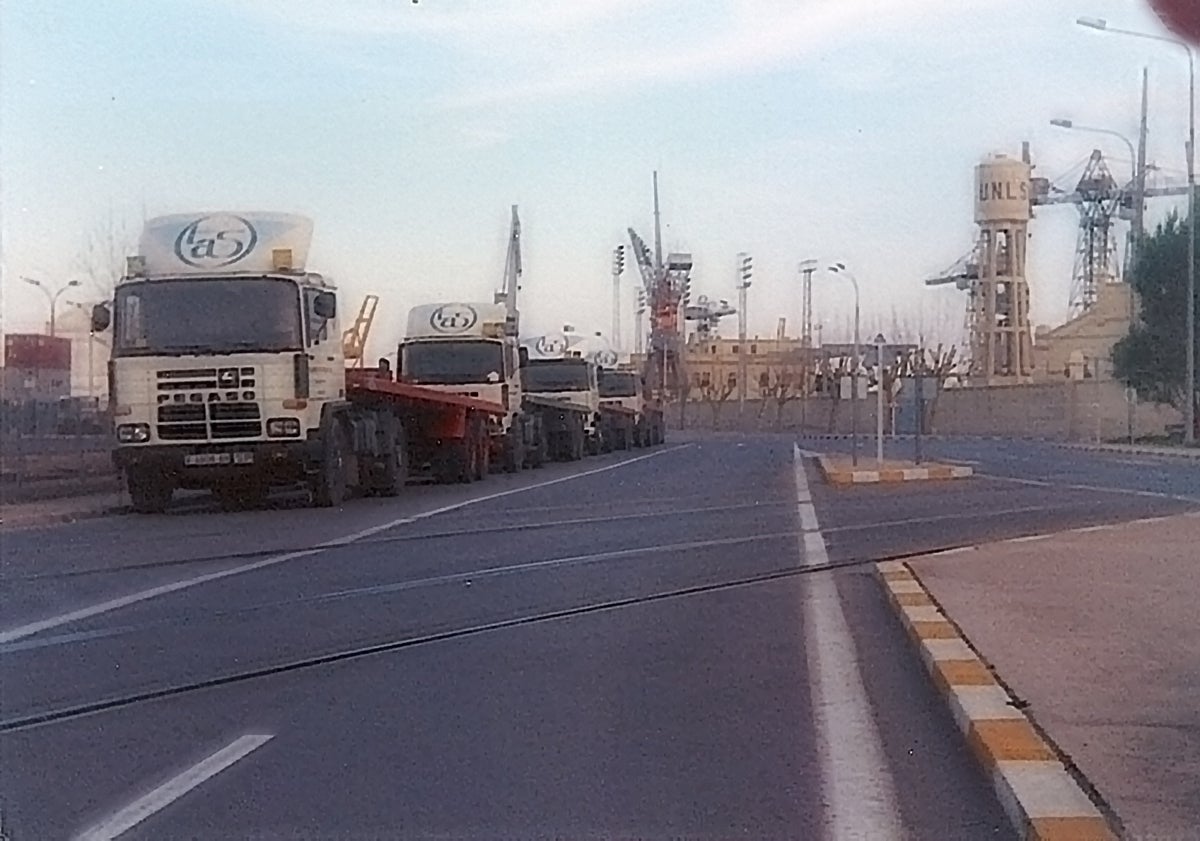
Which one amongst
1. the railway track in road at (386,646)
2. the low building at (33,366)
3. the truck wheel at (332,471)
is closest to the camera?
the railway track in road at (386,646)

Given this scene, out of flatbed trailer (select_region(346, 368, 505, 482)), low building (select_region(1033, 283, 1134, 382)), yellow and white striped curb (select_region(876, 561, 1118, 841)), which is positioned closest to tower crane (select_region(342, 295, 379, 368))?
flatbed trailer (select_region(346, 368, 505, 482))

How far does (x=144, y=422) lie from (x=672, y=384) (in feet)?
311

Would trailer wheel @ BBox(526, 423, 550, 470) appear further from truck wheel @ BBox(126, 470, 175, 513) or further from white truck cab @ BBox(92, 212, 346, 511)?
white truck cab @ BBox(92, 212, 346, 511)

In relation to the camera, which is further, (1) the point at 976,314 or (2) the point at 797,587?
(1) the point at 976,314

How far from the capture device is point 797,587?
535 inches

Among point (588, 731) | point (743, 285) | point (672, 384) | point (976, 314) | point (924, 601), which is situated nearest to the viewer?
point (588, 731)

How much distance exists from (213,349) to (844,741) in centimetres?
1552

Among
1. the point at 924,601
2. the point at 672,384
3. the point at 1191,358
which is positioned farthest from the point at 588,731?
the point at 672,384

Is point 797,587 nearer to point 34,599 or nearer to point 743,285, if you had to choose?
point 34,599

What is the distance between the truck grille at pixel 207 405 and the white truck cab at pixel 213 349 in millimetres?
13

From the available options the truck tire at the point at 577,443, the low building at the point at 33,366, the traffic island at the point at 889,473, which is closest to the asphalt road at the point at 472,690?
the low building at the point at 33,366

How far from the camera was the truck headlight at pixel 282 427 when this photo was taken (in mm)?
21953

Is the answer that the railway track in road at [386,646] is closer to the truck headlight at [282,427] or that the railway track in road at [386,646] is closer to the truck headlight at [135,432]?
the truck headlight at [282,427]

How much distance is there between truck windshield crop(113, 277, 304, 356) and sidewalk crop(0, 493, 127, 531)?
2.40 metres
